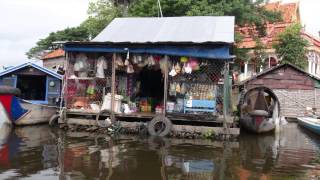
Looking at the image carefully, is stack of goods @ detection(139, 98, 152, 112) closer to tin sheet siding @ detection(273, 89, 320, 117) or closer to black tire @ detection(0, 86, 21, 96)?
black tire @ detection(0, 86, 21, 96)

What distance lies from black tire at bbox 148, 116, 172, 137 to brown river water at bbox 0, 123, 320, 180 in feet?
1.37

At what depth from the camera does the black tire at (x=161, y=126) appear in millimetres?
13961

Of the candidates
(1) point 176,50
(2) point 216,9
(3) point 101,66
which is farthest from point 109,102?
(2) point 216,9

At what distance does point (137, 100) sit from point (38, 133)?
12.2 ft

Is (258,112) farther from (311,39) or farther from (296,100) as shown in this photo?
(311,39)

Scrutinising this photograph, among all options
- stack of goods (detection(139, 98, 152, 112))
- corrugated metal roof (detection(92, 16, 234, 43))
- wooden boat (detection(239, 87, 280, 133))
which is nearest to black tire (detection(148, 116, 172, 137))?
stack of goods (detection(139, 98, 152, 112))

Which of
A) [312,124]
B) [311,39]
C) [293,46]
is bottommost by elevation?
[312,124]

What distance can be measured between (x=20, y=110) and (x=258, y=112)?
29.6 feet

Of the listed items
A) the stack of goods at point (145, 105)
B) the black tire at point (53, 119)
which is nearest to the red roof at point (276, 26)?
the stack of goods at point (145, 105)

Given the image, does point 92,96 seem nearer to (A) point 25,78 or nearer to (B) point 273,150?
(A) point 25,78

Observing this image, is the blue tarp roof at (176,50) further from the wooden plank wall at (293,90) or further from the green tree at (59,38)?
the green tree at (59,38)

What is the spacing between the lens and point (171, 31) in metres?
16.3

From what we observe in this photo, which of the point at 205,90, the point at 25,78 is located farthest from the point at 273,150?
the point at 25,78

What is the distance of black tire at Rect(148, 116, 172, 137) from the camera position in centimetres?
1396
